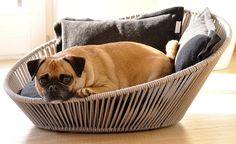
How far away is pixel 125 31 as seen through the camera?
256cm

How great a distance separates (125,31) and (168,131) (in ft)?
2.40

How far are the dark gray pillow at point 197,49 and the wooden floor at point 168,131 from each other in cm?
37

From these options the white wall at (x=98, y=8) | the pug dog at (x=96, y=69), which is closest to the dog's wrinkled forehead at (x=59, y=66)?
the pug dog at (x=96, y=69)

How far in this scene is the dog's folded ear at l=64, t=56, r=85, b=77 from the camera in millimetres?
1870

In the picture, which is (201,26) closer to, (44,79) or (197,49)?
(197,49)

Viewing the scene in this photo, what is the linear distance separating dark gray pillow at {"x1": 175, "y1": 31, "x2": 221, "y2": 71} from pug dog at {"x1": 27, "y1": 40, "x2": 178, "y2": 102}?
136 mm

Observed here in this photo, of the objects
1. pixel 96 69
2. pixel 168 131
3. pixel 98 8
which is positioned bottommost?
pixel 168 131

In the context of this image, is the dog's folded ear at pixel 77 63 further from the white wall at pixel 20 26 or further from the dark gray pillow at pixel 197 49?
the white wall at pixel 20 26

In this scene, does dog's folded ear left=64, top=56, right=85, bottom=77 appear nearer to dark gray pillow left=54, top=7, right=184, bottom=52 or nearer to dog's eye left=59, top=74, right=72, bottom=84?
dog's eye left=59, top=74, right=72, bottom=84

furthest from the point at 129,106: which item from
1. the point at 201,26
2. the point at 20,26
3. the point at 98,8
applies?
the point at 20,26

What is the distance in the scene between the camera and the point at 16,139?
209 centimetres

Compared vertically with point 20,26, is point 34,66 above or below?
above

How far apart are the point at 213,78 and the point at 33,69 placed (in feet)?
5.56

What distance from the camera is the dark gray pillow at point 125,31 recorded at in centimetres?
254
